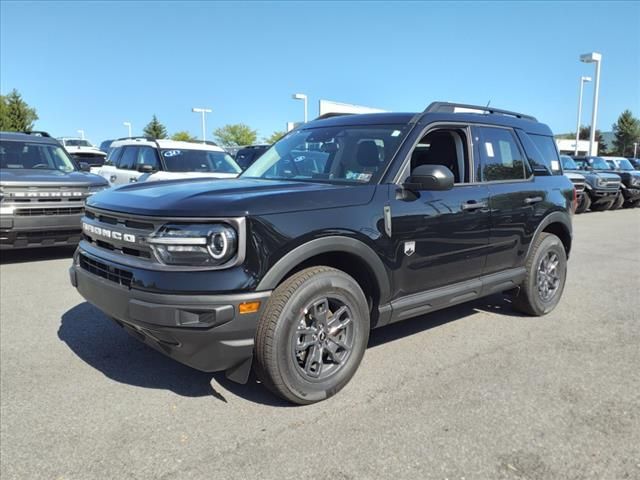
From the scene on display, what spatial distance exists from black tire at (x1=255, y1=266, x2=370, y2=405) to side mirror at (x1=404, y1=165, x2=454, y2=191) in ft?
2.64

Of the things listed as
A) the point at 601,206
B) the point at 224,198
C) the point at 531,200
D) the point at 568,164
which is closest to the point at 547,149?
the point at 531,200

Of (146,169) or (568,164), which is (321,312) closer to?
(146,169)

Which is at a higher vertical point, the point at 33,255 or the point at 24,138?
the point at 24,138

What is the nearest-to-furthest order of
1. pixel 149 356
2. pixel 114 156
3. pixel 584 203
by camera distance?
pixel 149 356 → pixel 114 156 → pixel 584 203

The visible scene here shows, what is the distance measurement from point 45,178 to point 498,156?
5.89 meters

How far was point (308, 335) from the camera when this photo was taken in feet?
10.6

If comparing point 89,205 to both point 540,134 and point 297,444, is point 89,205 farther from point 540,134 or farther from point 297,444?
point 540,134

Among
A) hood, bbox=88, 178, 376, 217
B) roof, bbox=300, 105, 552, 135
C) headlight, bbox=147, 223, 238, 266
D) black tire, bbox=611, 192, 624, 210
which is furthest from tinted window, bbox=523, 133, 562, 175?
black tire, bbox=611, 192, 624, 210

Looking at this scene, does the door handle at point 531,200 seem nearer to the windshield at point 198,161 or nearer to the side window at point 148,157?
the windshield at point 198,161

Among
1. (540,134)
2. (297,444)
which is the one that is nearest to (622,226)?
(540,134)

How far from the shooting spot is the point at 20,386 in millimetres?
Result: 3518

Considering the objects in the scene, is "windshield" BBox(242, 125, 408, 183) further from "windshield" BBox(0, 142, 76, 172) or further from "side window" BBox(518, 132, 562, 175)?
"windshield" BBox(0, 142, 76, 172)

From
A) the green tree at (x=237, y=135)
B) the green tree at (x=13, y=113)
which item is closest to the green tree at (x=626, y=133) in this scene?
the green tree at (x=237, y=135)

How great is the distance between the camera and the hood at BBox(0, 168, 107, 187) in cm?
677
